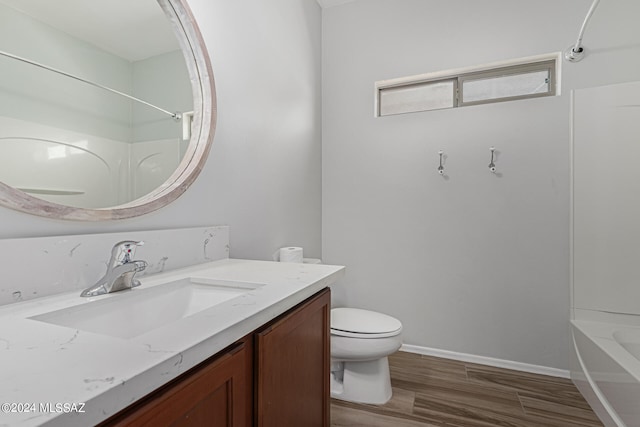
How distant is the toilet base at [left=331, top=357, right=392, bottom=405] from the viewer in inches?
68.4

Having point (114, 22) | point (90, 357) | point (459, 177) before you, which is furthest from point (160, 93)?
point (459, 177)

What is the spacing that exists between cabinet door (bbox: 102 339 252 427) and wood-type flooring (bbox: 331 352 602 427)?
1090 mm

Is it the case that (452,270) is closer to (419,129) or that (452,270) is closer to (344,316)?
(344,316)

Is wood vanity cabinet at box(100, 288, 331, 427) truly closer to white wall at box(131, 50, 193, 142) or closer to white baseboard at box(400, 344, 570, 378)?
white wall at box(131, 50, 193, 142)

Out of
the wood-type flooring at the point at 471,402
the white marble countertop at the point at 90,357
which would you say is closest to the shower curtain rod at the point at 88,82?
the white marble countertop at the point at 90,357

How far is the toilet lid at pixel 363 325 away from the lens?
1665 millimetres

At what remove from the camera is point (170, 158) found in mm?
1259

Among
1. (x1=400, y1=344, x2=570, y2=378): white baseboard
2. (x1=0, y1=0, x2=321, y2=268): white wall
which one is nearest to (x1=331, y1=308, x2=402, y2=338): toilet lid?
(x1=0, y1=0, x2=321, y2=268): white wall

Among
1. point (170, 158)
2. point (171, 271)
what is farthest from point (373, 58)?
point (171, 271)

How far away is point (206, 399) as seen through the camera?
60cm

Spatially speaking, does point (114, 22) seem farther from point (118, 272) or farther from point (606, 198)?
point (606, 198)

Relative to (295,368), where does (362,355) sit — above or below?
below

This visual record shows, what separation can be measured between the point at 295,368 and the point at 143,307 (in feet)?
1.53

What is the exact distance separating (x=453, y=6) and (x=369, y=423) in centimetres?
261
